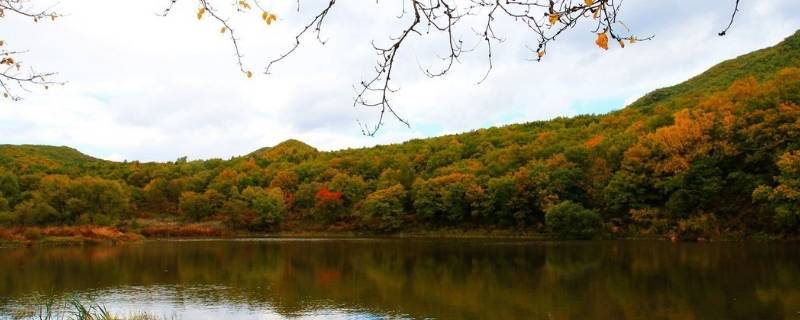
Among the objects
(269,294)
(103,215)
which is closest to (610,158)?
(269,294)

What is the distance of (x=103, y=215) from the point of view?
7131 cm

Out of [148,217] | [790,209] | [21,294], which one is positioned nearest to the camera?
[21,294]

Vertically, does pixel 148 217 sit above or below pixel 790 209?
above

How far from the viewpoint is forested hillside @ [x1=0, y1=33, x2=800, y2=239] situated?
5125 cm

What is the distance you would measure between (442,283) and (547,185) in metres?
36.0

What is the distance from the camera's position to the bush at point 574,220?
5441 centimetres

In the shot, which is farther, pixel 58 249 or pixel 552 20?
pixel 58 249

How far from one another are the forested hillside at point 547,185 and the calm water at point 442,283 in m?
10.2

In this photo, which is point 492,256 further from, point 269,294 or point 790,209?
point 790,209

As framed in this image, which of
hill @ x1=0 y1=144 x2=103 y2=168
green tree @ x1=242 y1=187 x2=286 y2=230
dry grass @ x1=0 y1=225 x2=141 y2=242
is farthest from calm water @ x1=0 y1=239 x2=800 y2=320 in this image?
hill @ x1=0 y1=144 x2=103 y2=168

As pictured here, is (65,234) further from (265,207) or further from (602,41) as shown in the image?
(602,41)

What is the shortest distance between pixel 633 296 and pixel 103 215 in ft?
211

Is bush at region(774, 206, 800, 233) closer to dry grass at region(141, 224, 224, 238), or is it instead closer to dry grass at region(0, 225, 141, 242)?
dry grass at region(0, 225, 141, 242)

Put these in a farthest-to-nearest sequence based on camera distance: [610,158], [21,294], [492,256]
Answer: [610,158] → [492,256] → [21,294]
